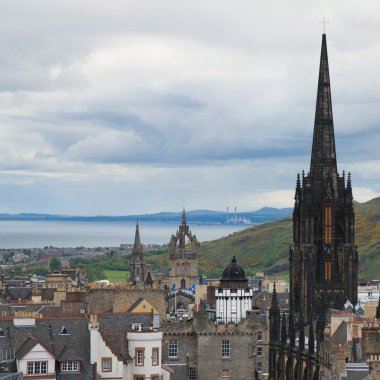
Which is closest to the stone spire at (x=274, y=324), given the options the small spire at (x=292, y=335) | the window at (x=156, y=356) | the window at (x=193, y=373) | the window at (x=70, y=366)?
the small spire at (x=292, y=335)

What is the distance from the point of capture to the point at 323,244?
10962 centimetres

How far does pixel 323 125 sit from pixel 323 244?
11.8 metres

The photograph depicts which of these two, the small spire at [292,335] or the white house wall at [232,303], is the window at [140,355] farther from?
the small spire at [292,335]

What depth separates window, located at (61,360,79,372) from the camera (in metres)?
61.0

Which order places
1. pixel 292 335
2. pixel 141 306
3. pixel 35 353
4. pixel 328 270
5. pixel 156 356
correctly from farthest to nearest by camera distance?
pixel 328 270 < pixel 292 335 < pixel 141 306 < pixel 156 356 < pixel 35 353

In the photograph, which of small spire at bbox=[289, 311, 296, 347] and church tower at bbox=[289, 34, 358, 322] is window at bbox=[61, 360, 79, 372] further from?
church tower at bbox=[289, 34, 358, 322]

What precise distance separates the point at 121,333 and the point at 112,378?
344 cm

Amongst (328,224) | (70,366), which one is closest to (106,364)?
(70,366)

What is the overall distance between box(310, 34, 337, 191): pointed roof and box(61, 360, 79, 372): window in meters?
54.8

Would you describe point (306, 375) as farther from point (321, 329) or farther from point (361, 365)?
point (361, 365)

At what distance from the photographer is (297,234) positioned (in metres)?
110

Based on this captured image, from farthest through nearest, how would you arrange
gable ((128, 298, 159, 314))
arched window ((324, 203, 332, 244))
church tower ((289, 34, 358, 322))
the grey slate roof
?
arched window ((324, 203, 332, 244)) < church tower ((289, 34, 358, 322)) < gable ((128, 298, 159, 314)) < the grey slate roof

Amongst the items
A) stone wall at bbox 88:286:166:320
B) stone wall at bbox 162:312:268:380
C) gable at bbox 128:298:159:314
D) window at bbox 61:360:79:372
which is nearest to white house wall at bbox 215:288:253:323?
stone wall at bbox 162:312:268:380

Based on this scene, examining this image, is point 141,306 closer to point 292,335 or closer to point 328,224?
point 292,335
